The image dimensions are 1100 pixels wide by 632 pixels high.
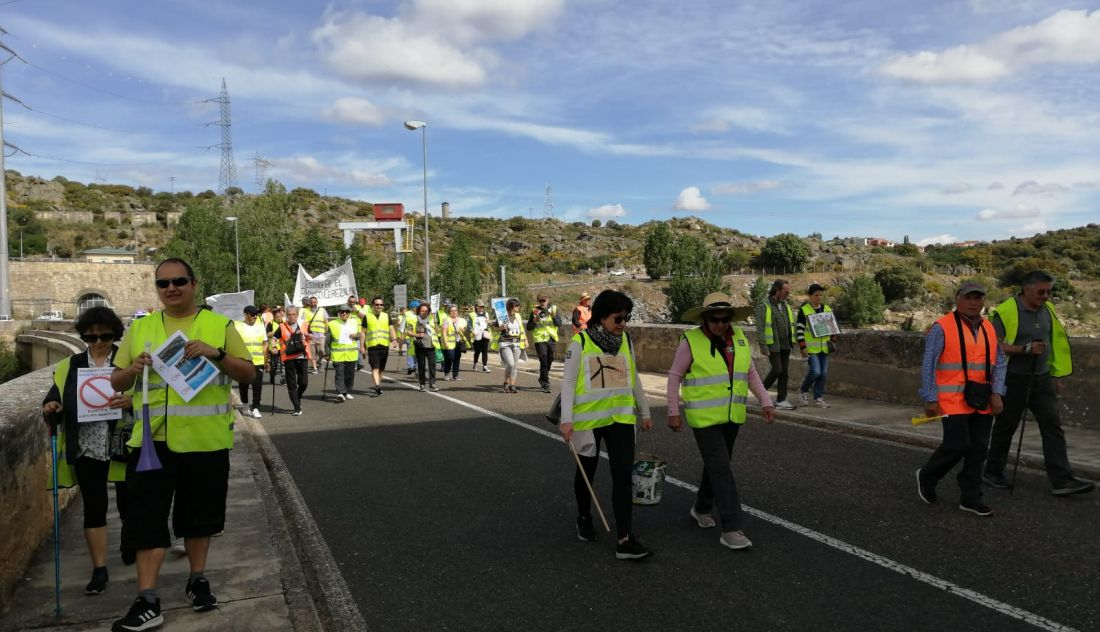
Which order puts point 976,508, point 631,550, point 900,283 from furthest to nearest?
point 900,283
point 976,508
point 631,550

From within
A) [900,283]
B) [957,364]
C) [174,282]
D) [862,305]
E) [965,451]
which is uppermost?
[900,283]

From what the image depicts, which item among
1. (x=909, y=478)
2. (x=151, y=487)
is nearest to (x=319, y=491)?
(x=151, y=487)

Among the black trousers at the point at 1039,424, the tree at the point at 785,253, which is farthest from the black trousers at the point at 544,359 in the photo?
the tree at the point at 785,253

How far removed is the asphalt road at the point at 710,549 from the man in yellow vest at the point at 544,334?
235 inches

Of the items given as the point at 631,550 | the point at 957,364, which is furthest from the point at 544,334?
the point at 631,550

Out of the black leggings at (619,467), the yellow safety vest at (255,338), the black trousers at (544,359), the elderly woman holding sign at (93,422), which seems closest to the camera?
the elderly woman holding sign at (93,422)

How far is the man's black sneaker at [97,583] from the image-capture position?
4.57 meters

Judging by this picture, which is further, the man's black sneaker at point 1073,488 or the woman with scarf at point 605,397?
the man's black sneaker at point 1073,488

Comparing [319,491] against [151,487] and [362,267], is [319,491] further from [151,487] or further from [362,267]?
[362,267]

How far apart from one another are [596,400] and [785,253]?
423ft

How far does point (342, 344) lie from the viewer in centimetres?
1380

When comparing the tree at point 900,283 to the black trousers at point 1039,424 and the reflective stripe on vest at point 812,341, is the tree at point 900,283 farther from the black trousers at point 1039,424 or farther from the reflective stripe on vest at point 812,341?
the black trousers at point 1039,424

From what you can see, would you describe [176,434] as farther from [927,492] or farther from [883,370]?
[883,370]

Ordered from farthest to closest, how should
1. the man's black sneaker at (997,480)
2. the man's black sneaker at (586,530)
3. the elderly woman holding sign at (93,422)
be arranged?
1. the man's black sneaker at (997,480)
2. the man's black sneaker at (586,530)
3. the elderly woman holding sign at (93,422)
